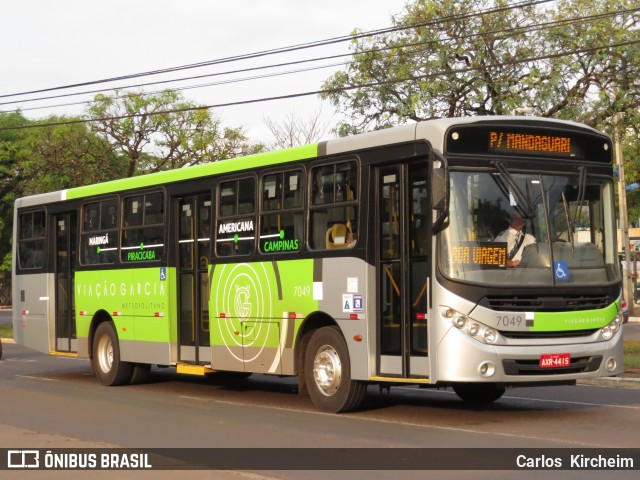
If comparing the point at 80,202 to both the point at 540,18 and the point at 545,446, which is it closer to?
the point at 545,446

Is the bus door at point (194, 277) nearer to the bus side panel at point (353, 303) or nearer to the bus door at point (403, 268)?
the bus side panel at point (353, 303)

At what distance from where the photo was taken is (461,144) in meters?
12.7

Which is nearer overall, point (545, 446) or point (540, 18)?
point (545, 446)

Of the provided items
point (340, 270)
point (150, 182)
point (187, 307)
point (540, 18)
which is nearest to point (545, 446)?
point (340, 270)

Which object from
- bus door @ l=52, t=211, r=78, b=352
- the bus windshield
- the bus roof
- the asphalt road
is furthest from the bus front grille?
bus door @ l=52, t=211, r=78, b=352

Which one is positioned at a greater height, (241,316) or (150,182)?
(150,182)

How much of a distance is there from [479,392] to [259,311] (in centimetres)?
313

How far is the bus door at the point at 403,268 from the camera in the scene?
12859 millimetres

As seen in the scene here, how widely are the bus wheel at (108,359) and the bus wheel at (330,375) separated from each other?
17.9 ft

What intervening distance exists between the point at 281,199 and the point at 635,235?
189 ft

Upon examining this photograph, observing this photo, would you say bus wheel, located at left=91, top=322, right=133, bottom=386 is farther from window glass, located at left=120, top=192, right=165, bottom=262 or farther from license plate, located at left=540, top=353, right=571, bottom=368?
license plate, located at left=540, top=353, right=571, bottom=368

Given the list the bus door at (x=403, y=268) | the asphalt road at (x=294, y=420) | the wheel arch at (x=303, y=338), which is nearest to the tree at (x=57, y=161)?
the asphalt road at (x=294, y=420)

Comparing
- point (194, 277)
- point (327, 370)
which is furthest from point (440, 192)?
point (194, 277)

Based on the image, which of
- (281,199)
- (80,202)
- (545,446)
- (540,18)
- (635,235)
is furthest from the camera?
(635,235)
